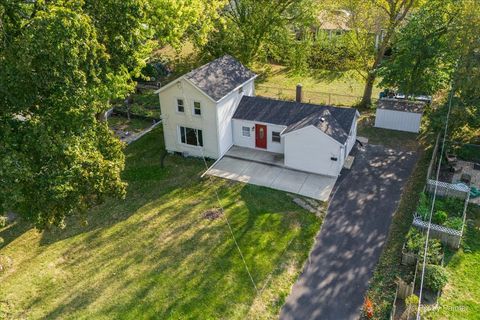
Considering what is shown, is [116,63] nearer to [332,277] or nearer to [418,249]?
[332,277]

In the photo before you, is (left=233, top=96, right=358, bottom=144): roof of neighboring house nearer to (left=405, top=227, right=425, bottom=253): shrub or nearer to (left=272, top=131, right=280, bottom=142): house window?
(left=272, top=131, right=280, bottom=142): house window

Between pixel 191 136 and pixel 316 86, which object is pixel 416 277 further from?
pixel 316 86

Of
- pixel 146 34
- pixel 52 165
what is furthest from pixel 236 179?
pixel 52 165

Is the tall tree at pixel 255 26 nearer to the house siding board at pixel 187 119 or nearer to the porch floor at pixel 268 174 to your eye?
the house siding board at pixel 187 119

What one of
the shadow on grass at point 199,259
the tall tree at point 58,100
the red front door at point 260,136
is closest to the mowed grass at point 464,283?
the shadow on grass at point 199,259

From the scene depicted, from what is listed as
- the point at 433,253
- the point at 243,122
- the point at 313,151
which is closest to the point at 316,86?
the point at 243,122
